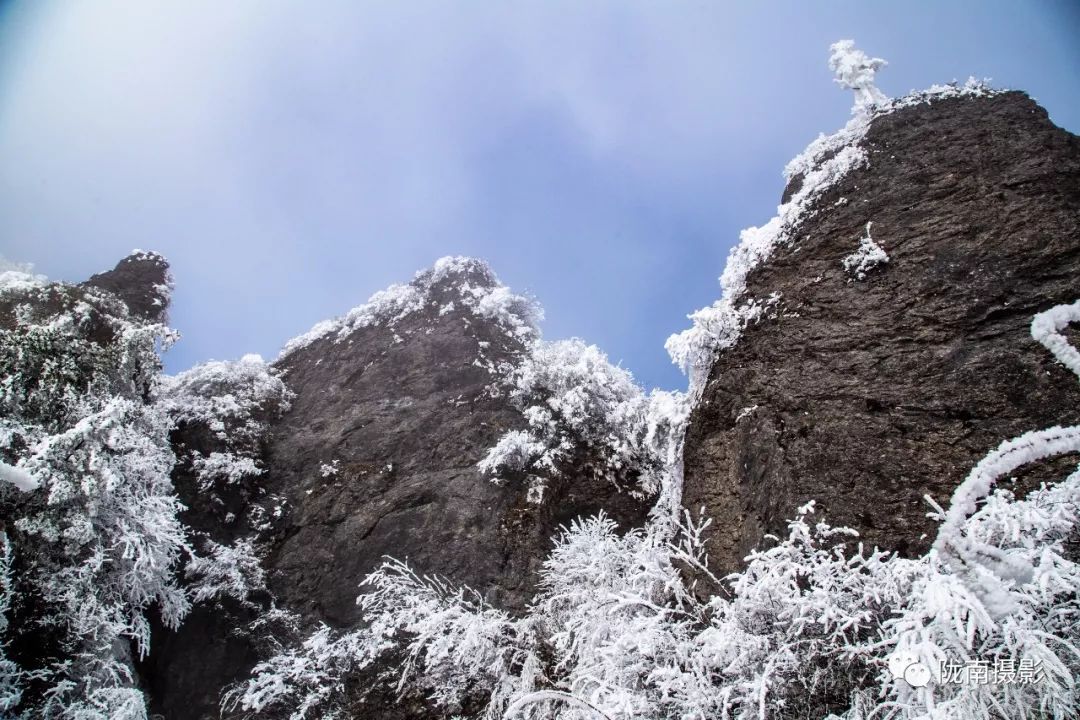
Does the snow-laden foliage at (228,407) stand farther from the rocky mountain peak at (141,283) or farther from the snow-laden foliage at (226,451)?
the rocky mountain peak at (141,283)

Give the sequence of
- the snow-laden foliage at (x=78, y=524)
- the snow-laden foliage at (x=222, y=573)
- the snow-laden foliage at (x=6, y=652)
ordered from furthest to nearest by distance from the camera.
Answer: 1. the snow-laden foliage at (x=222, y=573)
2. the snow-laden foliage at (x=78, y=524)
3. the snow-laden foliage at (x=6, y=652)

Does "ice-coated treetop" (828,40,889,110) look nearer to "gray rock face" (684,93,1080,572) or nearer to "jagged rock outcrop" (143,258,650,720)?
"gray rock face" (684,93,1080,572)

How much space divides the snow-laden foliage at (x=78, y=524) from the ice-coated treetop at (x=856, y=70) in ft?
55.5

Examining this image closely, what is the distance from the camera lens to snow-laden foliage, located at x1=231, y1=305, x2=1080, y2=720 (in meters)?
4.32

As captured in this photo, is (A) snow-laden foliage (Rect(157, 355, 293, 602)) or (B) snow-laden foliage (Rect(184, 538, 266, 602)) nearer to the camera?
(B) snow-laden foliage (Rect(184, 538, 266, 602))

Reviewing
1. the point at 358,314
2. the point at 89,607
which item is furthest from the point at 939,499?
the point at 358,314

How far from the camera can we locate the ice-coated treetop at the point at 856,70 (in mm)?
12844

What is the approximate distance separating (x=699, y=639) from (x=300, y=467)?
12.0 meters

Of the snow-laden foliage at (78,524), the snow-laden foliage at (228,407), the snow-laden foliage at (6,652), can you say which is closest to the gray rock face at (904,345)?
the snow-laden foliage at (78,524)

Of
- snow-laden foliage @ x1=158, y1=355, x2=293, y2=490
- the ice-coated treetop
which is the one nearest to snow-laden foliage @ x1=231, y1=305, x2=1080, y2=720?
snow-laden foliage @ x1=158, y1=355, x2=293, y2=490

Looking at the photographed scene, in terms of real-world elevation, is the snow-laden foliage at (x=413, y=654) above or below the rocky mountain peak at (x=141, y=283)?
below

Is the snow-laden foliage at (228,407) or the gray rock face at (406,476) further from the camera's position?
the snow-laden foliage at (228,407)

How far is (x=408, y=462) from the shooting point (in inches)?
567

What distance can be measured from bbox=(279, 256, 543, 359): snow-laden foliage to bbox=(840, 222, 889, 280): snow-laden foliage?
10775 millimetres
